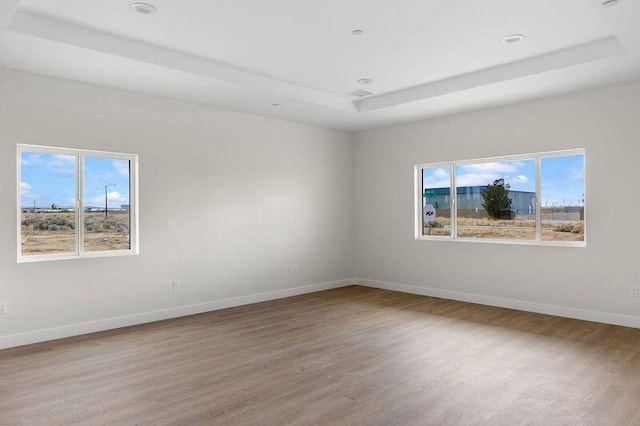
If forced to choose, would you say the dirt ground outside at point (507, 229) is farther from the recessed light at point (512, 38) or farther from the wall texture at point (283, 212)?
the recessed light at point (512, 38)

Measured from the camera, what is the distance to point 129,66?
13.8ft

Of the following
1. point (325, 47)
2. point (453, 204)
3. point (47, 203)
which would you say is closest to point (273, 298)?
point (453, 204)

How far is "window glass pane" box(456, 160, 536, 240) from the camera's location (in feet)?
18.9

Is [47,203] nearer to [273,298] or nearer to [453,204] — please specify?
[273,298]

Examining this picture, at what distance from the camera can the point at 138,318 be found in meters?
5.09

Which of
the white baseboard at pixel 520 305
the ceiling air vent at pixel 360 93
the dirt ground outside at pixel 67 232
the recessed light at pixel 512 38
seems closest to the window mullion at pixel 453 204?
the white baseboard at pixel 520 305

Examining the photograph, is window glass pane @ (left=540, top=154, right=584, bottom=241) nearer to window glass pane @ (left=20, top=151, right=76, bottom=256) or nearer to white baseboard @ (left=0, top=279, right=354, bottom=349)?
white baseboard @ (left=0, top=279, right=354, bottom=349)

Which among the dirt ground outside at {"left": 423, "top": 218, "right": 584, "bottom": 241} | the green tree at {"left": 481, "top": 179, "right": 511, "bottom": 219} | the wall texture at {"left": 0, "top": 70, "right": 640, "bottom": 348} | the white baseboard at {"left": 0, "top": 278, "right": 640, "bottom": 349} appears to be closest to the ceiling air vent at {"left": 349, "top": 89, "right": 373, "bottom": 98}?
the wall texture at {"left": 0, "top": 70, "right": 640, "bottom": 348}

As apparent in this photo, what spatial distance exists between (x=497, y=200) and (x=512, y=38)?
266 centimetres

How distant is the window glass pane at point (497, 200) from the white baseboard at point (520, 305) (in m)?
0.87

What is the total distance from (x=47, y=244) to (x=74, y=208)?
462 millimetres

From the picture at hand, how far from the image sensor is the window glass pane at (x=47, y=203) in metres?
4.46

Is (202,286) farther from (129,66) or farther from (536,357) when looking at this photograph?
(536,357)

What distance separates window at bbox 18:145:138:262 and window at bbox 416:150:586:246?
4.30 metres
